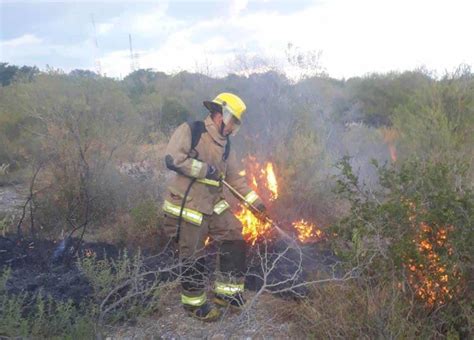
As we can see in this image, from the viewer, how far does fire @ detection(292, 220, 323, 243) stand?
544cm

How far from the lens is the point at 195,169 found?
13.3 feet

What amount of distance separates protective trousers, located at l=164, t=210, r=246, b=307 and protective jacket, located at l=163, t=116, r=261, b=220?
0.10 metres

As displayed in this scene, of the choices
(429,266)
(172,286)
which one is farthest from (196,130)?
(429,266)

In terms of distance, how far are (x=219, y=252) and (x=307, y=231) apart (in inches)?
60.1

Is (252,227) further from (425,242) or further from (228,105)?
(425,242)

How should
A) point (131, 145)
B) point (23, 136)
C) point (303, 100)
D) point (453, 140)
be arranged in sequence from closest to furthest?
1. point (453, 140)
2. point (131, 145)
3. point (303, 100)
4. point (23, 136)

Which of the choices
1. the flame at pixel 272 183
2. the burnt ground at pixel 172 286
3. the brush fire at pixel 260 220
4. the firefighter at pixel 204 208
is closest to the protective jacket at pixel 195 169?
the firefighter at pixel 204 208

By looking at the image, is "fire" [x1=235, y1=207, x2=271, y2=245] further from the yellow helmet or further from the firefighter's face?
the yellow helmet

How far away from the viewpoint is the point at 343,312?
3488mm

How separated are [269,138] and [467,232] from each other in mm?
4353

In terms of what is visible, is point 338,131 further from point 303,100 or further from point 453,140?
point 453,140

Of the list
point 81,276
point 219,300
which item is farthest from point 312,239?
point 81,276

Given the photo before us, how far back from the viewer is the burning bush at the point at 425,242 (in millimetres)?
3414

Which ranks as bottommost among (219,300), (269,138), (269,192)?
(219,300)
